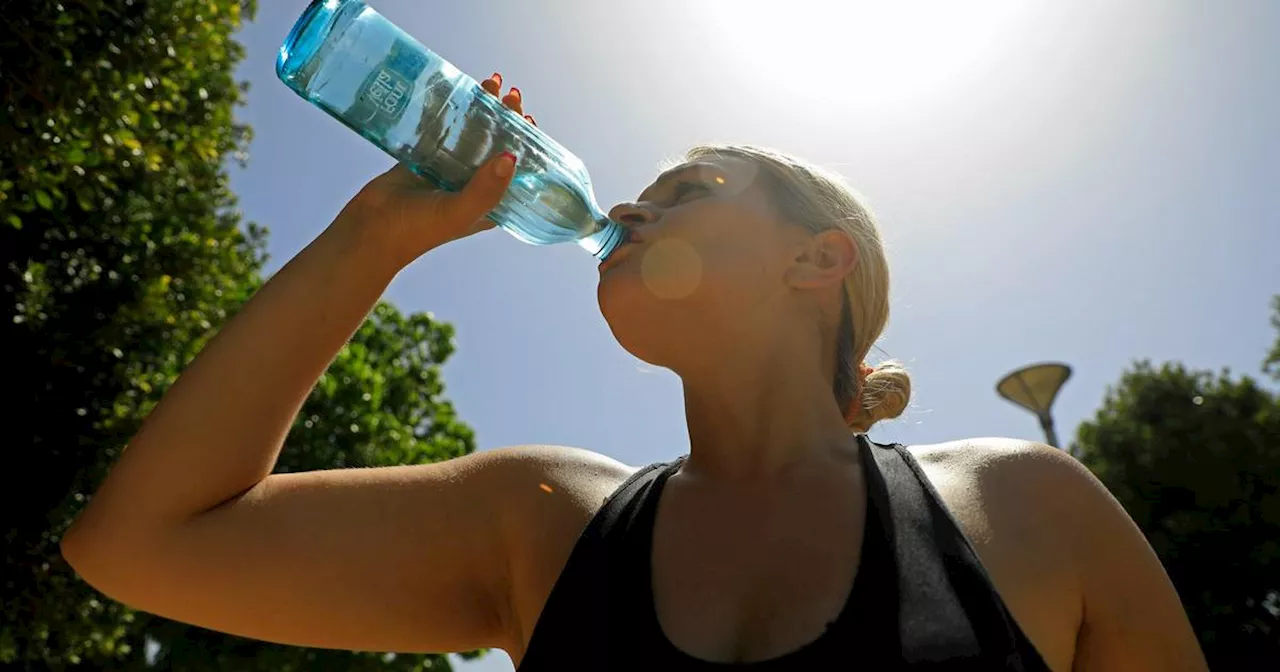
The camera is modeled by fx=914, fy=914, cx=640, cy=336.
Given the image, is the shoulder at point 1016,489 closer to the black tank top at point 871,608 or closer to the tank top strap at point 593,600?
the black tank top at point 871,608

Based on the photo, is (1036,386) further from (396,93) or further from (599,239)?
(396,93)

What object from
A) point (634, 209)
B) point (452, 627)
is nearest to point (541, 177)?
point (634, 209)

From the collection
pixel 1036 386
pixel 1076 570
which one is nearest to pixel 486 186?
pixel 1076 570

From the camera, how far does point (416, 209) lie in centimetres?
212

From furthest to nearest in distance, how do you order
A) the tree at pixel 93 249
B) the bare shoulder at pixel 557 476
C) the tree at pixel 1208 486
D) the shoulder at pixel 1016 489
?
the tree at pixel 1208 486, the tree at pixel 93 249, the bare shoulder at pixel 557 476, the shoulder at pixel 1016 489

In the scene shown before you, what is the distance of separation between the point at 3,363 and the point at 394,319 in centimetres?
775

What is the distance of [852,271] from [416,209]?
1.12 meters

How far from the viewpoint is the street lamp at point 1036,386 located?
1343cm

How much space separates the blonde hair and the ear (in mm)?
33

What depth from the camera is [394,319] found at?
16422 mm

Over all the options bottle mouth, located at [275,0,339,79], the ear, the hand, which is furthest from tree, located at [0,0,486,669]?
the ear

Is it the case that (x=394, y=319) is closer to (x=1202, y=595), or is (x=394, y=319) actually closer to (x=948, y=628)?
(x=948, y=628)

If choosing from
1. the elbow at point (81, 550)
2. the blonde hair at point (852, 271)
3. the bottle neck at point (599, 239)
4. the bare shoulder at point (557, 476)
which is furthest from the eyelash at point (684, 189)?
the elbow at point (81, 550)

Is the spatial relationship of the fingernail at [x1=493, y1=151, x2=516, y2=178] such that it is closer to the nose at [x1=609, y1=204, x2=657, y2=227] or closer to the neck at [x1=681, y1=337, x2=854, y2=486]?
the nose at [x1=609, y1=204, x2=657, y2=227]
